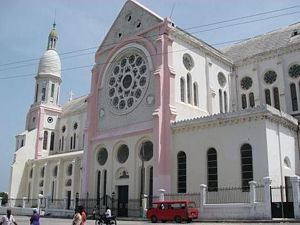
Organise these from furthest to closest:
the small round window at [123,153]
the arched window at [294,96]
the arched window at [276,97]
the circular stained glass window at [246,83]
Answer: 1. the circular stained glass window at [246,83]
2. the arched window at [276,97]
3. the arched window at [294,96]
4. the small round window at [123,153]

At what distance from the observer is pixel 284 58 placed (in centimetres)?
3750

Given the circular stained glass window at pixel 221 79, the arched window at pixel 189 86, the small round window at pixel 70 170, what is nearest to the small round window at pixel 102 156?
the arched window at pixel 189 86

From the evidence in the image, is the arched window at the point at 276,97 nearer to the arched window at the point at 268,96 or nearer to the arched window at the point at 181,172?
the arched window at the point at 268,96

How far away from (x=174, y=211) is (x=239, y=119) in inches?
324

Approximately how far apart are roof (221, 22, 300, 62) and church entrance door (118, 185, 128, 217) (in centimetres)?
1882

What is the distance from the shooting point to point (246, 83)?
40.1 m

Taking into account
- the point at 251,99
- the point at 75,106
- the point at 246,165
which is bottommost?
the point at 246,165

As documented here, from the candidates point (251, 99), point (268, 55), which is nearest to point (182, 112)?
point (251, 99)

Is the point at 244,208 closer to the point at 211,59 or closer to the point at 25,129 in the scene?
the point at 211,59

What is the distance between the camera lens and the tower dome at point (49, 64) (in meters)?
59.8

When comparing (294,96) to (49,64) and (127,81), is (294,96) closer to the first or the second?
(127,81)

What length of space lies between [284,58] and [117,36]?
668 inches

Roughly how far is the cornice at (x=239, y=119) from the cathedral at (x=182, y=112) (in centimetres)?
8

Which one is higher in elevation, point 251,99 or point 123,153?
point 251,99
